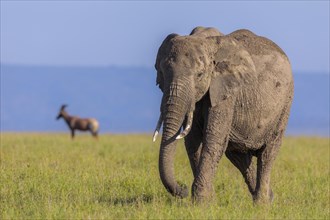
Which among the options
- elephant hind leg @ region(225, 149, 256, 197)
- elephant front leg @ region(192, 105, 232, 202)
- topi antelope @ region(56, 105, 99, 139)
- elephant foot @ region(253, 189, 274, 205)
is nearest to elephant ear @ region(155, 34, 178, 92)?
elephant front leg @ region(192, 105, 232, 202)

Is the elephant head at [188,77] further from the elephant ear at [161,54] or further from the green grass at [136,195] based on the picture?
the green grass at [136,195]

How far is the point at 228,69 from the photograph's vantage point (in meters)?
10.3

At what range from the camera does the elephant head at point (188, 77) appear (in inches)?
378

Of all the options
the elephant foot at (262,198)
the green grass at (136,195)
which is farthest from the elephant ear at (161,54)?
the elephant foot at (262,198)

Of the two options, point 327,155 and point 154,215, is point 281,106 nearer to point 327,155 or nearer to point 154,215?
point 154,215

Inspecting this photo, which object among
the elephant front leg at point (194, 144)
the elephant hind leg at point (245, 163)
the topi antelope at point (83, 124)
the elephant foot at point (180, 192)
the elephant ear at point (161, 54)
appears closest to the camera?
the elephant ear at point (161, 54)

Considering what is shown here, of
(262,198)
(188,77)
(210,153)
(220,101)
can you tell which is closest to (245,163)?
(262,198)

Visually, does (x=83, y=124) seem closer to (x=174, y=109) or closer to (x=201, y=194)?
(x=201, y=194)

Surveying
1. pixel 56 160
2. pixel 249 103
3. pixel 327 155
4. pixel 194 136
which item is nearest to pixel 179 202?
pixel 194 136

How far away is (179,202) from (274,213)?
125cm

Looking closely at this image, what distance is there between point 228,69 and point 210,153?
1088 millimetres

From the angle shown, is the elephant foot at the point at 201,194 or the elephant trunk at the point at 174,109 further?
the elephant foot at the point at 201,194

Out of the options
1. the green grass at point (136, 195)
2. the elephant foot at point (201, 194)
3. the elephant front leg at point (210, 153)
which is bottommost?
the green grass at point (136, 195)

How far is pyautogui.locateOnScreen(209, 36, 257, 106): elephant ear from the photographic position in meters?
10.1
